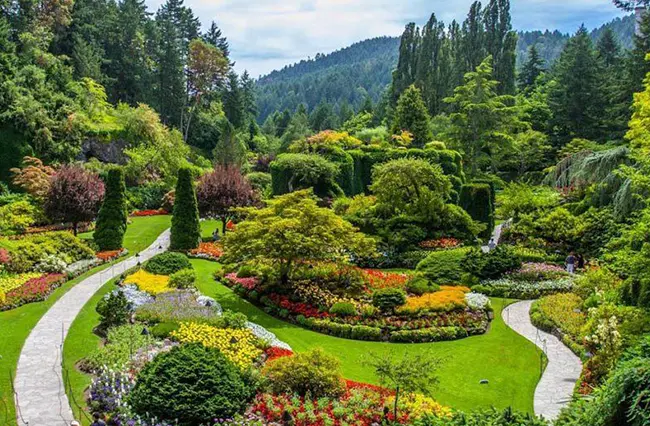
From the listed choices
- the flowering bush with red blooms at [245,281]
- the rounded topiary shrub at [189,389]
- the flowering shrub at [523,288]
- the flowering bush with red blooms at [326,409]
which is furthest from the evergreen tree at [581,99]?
the rounded topiary shrub at [189,389]

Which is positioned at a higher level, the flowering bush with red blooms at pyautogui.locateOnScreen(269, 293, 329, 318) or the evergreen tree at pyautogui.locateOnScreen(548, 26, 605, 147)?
the evergreen tree at pyautogui.locateOnScreen(548, 26, 605, 147)

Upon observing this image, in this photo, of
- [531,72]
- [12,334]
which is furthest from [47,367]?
→ [531,72]

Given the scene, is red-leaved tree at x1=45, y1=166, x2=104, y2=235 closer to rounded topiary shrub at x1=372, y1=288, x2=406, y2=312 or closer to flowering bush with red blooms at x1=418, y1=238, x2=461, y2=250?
rounded topiary shrub at x1=372, y1=288, x2=406, y2=312

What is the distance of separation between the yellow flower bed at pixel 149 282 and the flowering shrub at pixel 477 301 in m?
11.1

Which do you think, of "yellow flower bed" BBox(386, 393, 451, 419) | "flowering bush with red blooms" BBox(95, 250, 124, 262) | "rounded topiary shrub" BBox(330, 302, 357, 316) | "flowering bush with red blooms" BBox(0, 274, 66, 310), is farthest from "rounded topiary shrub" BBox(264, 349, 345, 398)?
"flowering bush with red blooms" BBox(95, 250, 124, 262)

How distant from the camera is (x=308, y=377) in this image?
13.0 meters

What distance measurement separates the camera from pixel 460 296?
2153 centimetres

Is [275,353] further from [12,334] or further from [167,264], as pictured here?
[167,264]

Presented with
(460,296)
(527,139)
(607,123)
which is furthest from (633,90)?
(460,296)

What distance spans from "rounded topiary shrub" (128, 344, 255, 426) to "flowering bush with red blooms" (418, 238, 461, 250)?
18.5 m

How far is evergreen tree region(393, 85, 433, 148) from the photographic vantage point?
5200cm

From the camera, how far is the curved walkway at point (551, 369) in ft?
45.1

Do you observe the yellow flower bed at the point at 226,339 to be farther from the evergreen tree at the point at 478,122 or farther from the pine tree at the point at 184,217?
A: the evergreen tree at the point at 478,122

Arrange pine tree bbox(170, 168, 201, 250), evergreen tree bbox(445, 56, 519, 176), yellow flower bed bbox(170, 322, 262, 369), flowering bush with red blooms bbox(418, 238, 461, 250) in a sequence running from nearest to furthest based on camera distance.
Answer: yellow flower bed bbox(170, 322, 262, 369) < pine tree bbox(170, 168, 201, 250) < flowering bush with red blooms bbox(418, 238, 461, 250) < evergreen tree bbox(445, 56, 519, 176)
